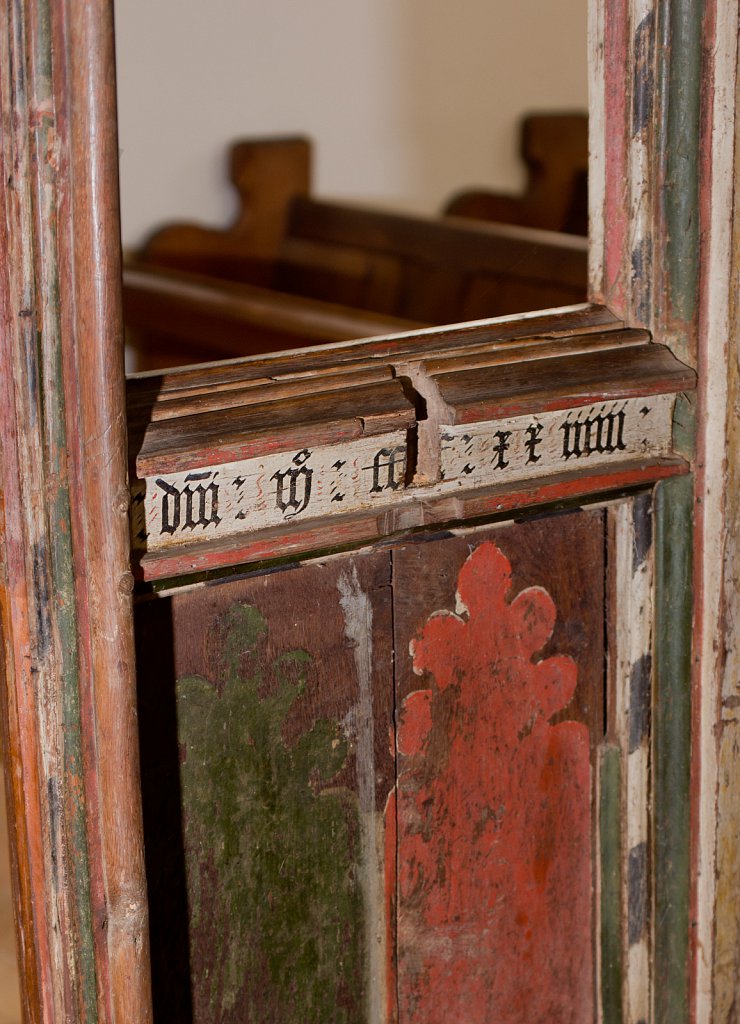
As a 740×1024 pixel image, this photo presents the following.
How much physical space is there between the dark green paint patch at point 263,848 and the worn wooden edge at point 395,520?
0.24 feet

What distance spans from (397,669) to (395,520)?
5.8 inches

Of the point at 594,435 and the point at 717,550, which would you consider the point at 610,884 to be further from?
the point at 594,435

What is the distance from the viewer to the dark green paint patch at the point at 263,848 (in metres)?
1.34

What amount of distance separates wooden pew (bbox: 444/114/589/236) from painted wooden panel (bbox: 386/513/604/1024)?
209 centimetres

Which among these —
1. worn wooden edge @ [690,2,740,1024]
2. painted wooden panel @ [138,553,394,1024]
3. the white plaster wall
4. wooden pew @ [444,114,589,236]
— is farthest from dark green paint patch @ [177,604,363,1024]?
wooden pew @ [444,114,589,236]

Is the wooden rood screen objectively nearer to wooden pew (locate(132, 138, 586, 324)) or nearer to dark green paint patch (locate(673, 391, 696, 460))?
dark green paint patch (locate(673, 391, 696, 460))

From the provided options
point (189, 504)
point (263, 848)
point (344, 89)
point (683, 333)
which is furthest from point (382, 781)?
point (344, 89)

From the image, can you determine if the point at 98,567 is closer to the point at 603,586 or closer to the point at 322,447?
the point at 322,447

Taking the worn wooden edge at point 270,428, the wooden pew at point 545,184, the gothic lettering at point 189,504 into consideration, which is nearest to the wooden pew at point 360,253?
the wooden pew at point 545,184

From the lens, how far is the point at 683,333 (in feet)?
4.81

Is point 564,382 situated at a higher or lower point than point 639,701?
higher

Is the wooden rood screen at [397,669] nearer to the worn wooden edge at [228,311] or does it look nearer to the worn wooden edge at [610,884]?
the worn wooden edge at [610,884]

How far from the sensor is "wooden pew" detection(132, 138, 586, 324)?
2713 millimetres

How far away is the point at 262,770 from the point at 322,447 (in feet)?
0.97
